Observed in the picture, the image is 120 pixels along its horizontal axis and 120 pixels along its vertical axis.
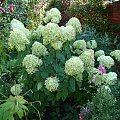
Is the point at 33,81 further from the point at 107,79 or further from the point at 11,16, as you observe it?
the point at 11,16

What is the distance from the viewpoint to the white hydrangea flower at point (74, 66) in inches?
120

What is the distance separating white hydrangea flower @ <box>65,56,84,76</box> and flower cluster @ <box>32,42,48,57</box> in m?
0.27

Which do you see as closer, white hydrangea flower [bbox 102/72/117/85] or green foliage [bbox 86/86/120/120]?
green foliage [bbox 86/86/120/120]

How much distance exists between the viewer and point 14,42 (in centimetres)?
322

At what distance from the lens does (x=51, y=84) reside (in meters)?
3.08

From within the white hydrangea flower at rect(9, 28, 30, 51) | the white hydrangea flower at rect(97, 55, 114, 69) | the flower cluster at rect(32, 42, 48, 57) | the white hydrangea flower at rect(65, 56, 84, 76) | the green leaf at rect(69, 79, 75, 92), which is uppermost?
the white hydrangea flower at rect(9, 28, 30, 51)

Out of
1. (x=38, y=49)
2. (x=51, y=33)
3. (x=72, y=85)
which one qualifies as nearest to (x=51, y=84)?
(x=72, y=85)

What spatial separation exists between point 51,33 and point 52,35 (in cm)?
2

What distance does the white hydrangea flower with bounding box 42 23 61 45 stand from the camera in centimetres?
308

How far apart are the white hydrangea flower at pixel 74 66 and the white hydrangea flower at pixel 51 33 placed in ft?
0.80

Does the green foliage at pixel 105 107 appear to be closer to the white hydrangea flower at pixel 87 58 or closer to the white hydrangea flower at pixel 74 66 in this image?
the white hydrangea flower at pixel 74 66

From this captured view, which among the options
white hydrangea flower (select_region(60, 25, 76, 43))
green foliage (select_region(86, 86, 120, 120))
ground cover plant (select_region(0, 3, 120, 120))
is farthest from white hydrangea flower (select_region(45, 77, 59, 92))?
green foliage (select_region(86, 86, 120, 120))

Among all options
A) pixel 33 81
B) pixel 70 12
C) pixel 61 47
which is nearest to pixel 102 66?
pixel 61 47

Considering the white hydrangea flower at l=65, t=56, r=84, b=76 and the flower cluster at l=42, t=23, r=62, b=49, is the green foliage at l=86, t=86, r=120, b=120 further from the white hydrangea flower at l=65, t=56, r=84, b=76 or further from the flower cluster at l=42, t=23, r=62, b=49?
the flower cluster at l=42, t=23, r=62, b=49
